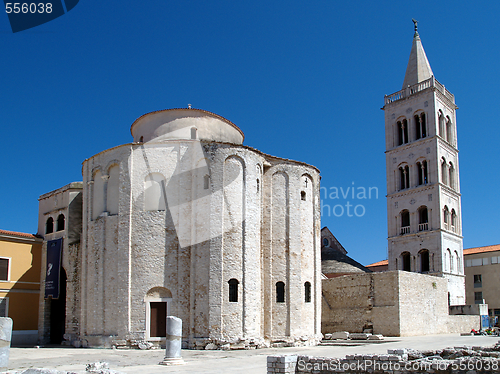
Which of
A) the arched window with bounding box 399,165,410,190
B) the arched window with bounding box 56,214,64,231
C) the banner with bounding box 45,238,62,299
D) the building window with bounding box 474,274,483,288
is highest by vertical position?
the arched window with bounding box 399,165,410,190

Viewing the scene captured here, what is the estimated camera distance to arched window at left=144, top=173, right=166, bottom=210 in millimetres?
24344

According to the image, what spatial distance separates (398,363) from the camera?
11.2m

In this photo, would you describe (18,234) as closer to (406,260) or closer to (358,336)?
(358,336)

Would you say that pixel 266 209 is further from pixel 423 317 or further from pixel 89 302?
pixel 423 317

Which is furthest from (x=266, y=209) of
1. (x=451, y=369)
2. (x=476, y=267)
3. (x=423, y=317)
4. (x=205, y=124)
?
(x=476, y=267)

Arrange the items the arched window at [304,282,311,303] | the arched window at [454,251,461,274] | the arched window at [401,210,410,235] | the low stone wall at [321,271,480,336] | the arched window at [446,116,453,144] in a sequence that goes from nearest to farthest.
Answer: the arched window at [304,282,311,303] → the low stone wall at [321,271,480,336] → the arched window at [454,251,461,274] → the arched window at [401,210,410,235] → the arched window at [446,116,453,144]

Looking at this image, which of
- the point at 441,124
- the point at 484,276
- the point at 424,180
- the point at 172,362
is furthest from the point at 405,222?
the point at 172,362

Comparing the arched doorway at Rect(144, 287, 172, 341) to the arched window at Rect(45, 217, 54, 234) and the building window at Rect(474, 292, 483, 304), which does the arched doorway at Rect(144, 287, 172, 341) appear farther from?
the building window at Rect(474, 292, 483, 304)

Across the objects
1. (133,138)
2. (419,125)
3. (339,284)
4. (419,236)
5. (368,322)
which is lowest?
(368,322)

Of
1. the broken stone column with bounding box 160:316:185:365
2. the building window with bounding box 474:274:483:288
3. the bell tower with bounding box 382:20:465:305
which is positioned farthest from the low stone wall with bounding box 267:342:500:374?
the building window with bounding box 474:274:483:288

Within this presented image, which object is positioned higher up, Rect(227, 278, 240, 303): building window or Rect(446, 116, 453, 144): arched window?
Rect(446, 116, 453, 144): arched window

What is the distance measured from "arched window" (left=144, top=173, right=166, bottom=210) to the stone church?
49 mm

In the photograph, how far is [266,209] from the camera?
1021 inches

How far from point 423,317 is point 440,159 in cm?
1984
